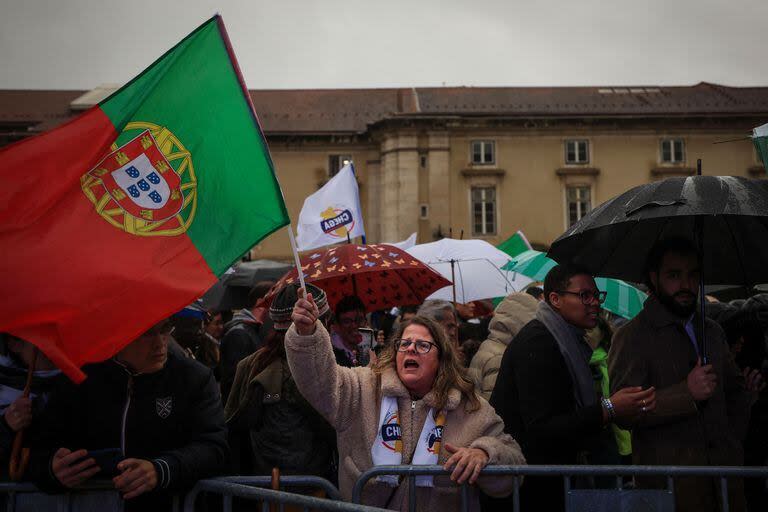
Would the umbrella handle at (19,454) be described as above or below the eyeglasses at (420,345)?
below

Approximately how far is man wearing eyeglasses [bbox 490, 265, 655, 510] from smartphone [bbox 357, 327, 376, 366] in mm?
1855

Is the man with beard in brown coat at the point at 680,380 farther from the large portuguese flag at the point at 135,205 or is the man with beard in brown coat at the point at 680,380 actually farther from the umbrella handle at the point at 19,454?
the umbrella handle at the point at 19,454

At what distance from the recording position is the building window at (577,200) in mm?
50312

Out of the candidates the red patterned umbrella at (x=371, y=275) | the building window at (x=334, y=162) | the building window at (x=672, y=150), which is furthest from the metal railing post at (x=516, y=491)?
the building window at (x=672, y=150)

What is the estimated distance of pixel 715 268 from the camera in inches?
220

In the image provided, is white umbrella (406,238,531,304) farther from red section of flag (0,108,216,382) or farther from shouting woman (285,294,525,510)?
red section of flag (0,108,216,382)

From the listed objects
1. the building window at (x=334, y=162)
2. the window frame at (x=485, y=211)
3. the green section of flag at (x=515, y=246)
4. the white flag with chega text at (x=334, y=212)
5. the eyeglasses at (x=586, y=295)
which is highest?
the building window at (x=334, y=162)

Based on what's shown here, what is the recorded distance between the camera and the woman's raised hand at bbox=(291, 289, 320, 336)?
12.8 ft

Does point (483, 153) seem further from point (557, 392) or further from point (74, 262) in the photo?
point (74, 262)

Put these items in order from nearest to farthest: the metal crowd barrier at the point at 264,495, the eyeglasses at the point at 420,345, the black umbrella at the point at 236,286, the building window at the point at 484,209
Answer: the metal crowd barrier at the point at 264,495, the eyeglasses at the point at 420,345, the black umbrella at the point at 236,286, the building window at the point at 484,209

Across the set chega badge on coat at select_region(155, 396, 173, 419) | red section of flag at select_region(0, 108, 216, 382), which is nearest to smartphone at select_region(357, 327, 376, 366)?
chega badge on coat at select_region(155, 396, 173, 419)

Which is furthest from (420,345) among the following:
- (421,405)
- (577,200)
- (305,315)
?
(577,200)

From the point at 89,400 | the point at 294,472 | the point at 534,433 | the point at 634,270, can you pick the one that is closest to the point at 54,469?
the point at 89,400

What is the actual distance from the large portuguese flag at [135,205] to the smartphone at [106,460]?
0.47 meters
